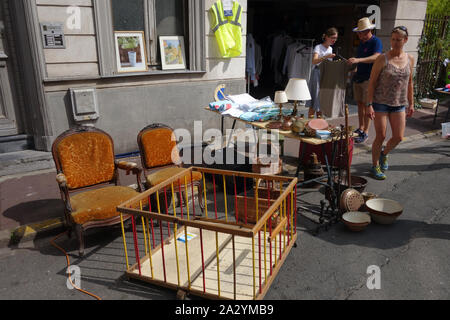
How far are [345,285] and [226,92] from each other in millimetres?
5581

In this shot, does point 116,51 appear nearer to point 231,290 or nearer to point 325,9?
point 231,290

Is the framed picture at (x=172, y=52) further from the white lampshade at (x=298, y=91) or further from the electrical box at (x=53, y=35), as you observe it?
the white lampshade at (x=298, y=91)

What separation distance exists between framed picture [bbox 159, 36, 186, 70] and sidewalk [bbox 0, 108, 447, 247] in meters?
2.09

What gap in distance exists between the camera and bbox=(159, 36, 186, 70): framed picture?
7.57 meters

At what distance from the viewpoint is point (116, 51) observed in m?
7.02

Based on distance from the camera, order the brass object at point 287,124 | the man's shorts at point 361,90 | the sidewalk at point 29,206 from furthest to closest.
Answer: the man's shorts at point 361,90, the brass object at point 287,124, the sidewalk at point 29,206

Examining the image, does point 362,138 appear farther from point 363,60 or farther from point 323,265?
point 323,265

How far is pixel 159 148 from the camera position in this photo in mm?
5355

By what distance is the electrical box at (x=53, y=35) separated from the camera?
6000 mm

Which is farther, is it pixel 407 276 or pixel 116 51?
pixel 116 51

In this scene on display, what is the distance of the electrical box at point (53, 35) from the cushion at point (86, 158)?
2.32m
